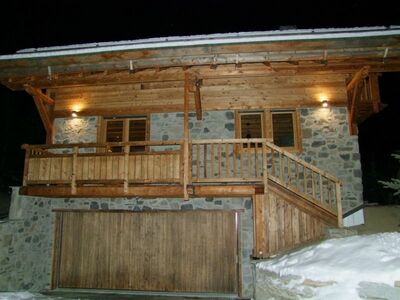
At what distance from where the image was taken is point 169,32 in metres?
22.4

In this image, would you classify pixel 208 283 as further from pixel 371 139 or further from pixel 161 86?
pixel 371 139

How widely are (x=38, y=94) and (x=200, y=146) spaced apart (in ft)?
17.6

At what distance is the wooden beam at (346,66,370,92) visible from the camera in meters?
8.41

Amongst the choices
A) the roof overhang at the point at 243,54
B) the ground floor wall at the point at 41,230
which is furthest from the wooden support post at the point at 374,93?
the ground floor wall at the point at 41,230

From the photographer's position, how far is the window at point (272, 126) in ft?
33.0

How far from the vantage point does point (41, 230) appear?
10008 millimetres

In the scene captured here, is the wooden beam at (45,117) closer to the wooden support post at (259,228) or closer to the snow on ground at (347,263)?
the wooden support post at (259,228)

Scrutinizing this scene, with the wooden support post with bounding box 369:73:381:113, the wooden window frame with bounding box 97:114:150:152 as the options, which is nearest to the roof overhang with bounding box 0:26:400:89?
the wooden support post with bounding box 369:73:381:113

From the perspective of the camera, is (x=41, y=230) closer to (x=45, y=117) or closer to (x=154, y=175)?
(x=45, y=117)

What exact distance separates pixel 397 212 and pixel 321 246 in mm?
4868

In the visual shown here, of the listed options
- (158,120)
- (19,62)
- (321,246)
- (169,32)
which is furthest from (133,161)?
(169,32)

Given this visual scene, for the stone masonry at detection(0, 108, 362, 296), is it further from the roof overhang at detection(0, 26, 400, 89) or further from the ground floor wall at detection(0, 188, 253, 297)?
the roof overhang at detection(0, 26, 400, 89)

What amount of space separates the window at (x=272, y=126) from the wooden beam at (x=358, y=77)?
1764 millimetres

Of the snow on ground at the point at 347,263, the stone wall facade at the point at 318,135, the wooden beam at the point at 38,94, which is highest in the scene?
the wooden beam at the point at 38,94
